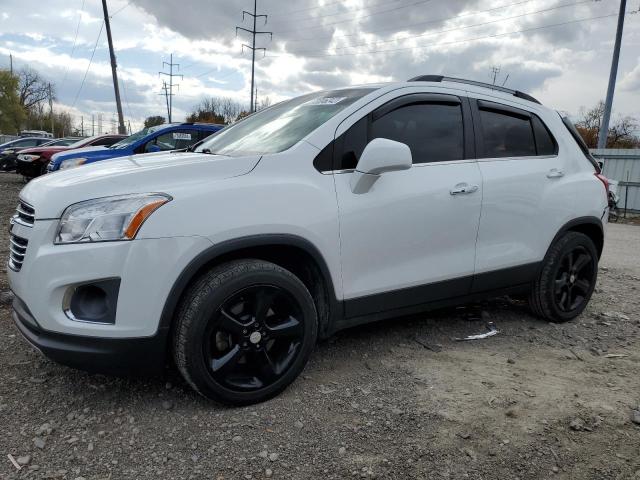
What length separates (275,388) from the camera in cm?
276

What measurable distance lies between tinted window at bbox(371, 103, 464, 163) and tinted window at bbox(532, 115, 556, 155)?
0.82 metres

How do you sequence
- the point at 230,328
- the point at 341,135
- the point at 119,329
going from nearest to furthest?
the point at 119,329
the point at 230,328
the point at 341,135

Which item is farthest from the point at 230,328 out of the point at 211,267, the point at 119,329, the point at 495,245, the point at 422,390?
the point at 495,245

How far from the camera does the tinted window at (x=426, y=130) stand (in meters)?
3.19

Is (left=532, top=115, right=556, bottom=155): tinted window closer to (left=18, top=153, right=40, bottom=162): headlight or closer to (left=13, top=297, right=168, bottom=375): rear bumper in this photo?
(left=13, top=297, right=168, bottom=375): rear bumper

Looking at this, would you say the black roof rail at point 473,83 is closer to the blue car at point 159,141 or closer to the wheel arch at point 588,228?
the wheel arch at point 588,228

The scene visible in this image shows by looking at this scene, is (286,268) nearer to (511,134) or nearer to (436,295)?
(436,295)

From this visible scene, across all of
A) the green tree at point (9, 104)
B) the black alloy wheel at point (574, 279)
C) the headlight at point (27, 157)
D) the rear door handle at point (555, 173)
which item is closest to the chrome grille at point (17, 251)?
the rear door handle at point (555, 173)

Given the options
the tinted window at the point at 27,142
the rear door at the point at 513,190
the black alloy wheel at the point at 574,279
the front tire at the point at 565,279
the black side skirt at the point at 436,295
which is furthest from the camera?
the tinted window at the point at 27,142

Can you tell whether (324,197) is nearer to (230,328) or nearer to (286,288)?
(286,288)

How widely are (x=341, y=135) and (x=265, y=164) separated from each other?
0.51 meters

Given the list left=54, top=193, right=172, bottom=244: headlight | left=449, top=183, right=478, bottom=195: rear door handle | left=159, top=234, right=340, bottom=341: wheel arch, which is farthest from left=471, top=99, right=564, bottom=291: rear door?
left=54, top=193, right=172, bottom=244: headlight

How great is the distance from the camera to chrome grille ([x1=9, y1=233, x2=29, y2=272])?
250cm

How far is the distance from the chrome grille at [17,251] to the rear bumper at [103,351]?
23 cm
